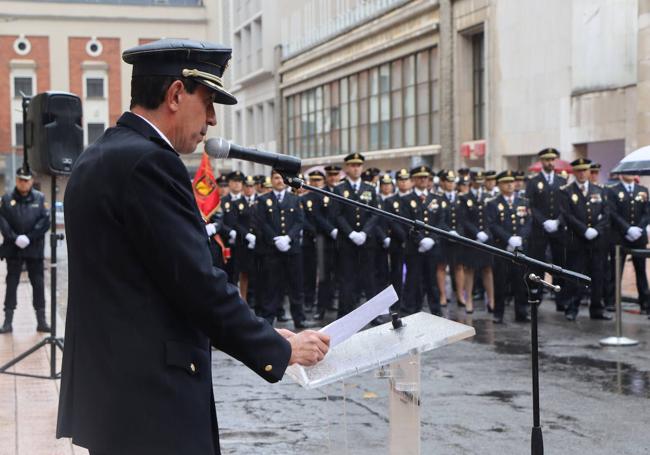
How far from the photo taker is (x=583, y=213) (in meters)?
14.1

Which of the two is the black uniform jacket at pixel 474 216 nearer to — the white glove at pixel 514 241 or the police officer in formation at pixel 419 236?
the police officer in formation at pixel 419 236

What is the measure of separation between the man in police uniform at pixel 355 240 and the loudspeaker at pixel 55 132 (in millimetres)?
5049

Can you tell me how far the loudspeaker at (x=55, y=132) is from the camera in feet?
31.3

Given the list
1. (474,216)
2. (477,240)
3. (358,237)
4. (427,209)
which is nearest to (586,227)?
(477,240)

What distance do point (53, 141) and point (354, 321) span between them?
6634 millimetres

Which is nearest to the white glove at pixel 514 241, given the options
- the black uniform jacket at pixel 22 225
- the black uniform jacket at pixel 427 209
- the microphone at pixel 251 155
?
the black uniform jacket at pixel 427 209

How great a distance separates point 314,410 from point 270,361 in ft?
16.5

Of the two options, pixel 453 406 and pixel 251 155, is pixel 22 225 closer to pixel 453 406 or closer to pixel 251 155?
pixel 453 406

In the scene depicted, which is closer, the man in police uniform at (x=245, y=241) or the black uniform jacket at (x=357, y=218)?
the black uniform jacket at (x=357, y=218)

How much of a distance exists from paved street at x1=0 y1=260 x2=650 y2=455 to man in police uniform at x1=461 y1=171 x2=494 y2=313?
3.18 m

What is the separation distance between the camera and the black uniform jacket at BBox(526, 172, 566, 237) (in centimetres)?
1426

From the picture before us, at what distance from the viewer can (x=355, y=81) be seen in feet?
133

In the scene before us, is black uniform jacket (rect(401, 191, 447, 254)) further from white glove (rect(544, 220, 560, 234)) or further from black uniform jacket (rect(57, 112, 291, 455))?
black uniform jacket (rect(57, 112, 291, 455))

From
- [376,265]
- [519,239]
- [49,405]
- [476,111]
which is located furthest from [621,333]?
[476,111]
